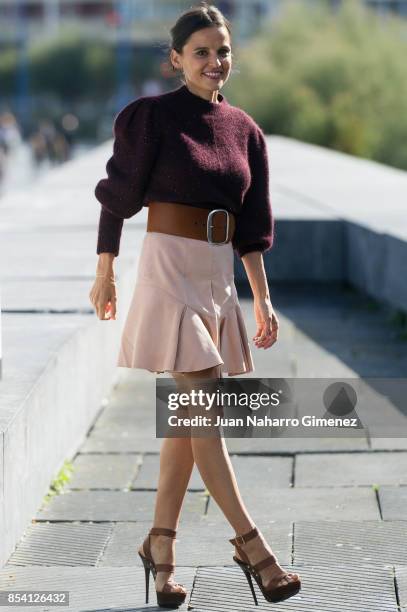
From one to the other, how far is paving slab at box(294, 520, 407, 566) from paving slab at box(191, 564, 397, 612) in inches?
3.0

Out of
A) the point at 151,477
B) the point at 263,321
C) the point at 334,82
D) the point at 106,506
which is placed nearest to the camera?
the point at 263,321

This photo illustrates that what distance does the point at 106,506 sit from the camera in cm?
538

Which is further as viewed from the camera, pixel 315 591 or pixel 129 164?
pixel 315 591

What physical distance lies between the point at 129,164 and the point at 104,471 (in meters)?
2.07

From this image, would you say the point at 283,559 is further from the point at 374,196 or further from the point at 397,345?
the point at 374,196

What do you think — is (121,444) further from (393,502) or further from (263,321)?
(263,321)

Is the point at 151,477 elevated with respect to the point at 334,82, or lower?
elevated

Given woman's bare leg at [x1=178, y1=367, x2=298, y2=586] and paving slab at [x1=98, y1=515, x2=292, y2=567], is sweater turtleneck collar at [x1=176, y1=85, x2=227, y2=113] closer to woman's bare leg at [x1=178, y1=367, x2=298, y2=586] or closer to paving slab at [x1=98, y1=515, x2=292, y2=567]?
woman's bare leg at [x1=178, y1=367, x2=298, y2=586]

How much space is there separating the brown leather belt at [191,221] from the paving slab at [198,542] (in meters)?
1.13

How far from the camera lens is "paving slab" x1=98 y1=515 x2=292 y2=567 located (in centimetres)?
468

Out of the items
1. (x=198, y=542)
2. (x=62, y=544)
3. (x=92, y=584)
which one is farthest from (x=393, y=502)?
(x=92, y=584)

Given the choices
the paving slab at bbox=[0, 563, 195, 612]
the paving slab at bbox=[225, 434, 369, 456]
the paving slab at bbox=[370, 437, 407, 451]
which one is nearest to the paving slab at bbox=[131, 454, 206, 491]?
the paving slab at bbox=[225, 434, 369, 456]

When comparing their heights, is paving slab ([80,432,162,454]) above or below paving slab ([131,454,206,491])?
below

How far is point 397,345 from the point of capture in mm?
8438
